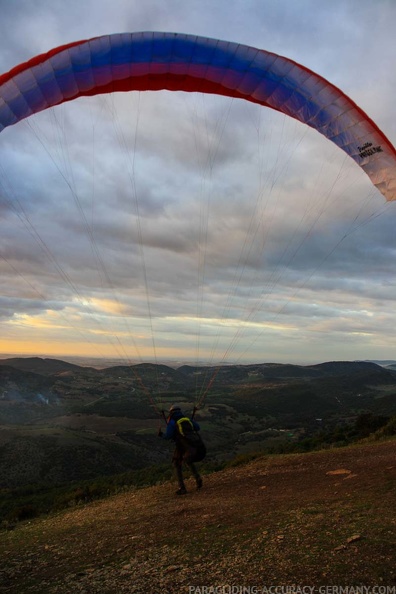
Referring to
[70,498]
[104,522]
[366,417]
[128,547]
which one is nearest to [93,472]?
[70,498]

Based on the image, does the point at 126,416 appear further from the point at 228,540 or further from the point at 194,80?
the point at 228,540

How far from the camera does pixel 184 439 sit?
9.84 m

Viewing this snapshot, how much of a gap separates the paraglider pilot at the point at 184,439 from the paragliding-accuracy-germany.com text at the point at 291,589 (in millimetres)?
4657

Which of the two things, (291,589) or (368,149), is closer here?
(291,589)

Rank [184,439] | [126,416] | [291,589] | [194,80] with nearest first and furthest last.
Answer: [291,589] → [184,439] → [194,80] → [126,416]

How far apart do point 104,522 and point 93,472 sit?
24.5m

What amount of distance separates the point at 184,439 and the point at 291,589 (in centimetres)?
551

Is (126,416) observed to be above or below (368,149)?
below

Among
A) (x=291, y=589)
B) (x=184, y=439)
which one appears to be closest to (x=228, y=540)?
(x=291, y=589)

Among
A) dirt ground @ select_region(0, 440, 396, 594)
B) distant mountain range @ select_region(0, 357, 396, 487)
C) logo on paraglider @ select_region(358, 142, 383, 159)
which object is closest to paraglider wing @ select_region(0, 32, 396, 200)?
logo on paraglider @ select_region(358, 142, 383, 159)

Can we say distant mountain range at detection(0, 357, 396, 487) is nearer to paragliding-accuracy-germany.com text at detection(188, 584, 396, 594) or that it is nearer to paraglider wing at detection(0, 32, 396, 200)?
paragliding-accuracy-germany.com text at detection(188, 584, 396, 594)

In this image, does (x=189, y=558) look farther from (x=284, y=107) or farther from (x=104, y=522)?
(x=284, y=107)

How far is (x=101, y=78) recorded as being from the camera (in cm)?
1101

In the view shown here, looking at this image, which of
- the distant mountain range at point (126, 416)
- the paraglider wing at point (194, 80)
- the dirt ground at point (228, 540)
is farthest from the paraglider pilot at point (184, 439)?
the paraglider wing at point (194, 80)
